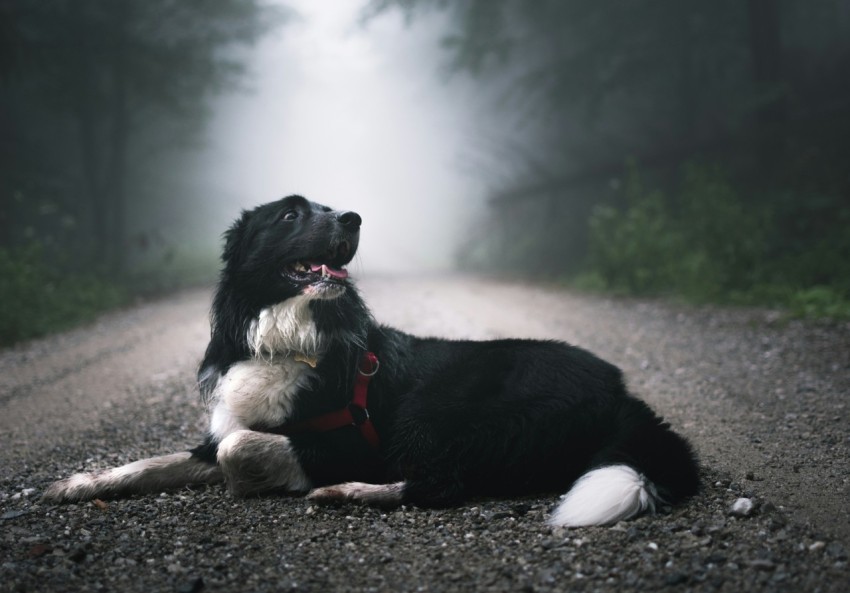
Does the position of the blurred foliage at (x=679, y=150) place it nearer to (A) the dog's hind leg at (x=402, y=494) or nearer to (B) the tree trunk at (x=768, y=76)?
(B) the tree trunk at (x=768, y=76)

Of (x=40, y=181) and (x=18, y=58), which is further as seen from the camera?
(x=40, y=181)

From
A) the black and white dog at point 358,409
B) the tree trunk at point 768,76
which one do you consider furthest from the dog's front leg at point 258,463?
the tree trunk at point 768,76

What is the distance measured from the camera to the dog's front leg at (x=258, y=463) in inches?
110

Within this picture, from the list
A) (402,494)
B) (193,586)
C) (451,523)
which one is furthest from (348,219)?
(193,586)

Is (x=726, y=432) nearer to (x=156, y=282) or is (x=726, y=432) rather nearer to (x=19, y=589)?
(x=19, y=589)

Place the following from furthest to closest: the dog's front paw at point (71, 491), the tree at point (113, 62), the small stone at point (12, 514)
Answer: the tree at point (113, 62) < the dog's front paw at point (71, 491) < the small stone at point (12, 514)

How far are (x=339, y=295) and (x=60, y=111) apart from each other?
15.5 metres

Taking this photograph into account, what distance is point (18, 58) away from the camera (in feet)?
36.8

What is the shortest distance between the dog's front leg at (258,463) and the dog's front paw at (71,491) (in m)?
0.66

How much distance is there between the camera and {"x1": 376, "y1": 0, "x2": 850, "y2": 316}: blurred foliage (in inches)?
345

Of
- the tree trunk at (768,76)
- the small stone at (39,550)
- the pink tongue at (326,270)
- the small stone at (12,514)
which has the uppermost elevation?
the tree trunk at (768,76)

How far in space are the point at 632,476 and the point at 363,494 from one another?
1.19m

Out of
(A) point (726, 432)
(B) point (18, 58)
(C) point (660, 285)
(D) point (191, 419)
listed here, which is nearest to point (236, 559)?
(D) point (191, 419)

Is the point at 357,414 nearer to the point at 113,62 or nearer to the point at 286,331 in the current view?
the point at 286,331
